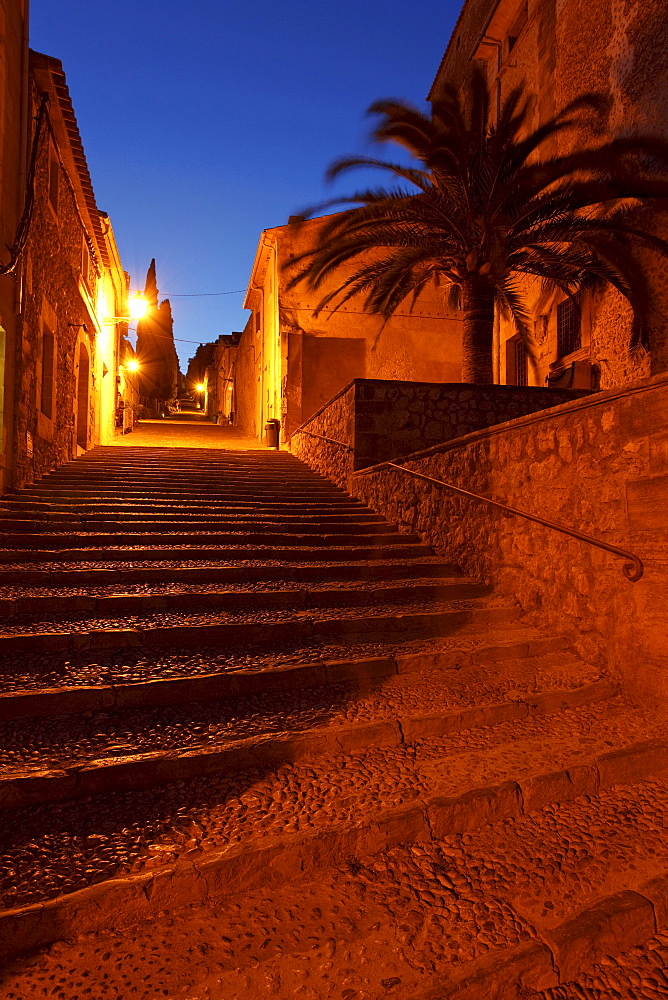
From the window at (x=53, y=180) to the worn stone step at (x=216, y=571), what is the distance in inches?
246

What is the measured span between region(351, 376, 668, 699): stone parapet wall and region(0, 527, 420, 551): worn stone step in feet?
3.78

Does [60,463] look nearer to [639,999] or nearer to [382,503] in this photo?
[382,503]

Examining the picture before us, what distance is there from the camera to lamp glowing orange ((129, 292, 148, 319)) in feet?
44.9

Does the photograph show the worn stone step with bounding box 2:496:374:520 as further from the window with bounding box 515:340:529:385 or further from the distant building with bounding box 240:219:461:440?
the distant building with bounding box 240:219:461:440

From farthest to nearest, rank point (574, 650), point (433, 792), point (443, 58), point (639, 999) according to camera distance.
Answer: point (443, 58), point (574, 650), point (433, 792), point (639, 999)

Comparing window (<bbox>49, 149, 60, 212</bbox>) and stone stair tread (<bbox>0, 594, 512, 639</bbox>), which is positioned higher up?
window (<bbox>49, 149, 60, 212</bbox>)

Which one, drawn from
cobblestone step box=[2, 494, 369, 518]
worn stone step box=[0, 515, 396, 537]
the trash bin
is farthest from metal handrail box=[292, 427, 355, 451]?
the trash bin

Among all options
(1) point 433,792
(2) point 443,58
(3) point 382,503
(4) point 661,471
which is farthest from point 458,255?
(2) point 443,58

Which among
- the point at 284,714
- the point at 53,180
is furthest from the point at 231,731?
the point at 53,180

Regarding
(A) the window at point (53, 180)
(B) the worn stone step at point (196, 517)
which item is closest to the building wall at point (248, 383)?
(A) the window at point (53, 180)

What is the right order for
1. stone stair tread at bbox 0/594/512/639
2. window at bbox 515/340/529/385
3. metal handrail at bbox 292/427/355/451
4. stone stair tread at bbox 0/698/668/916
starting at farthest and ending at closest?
1. window at bbox 515/340/529/385
2. metal handrail at bbox 292/427/355/451
3. stone stair tread at bbox 0/594/512/639
4. stone stair tread at bbox 0/698/668/916

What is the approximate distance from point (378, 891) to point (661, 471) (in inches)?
107

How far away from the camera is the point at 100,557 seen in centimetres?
531

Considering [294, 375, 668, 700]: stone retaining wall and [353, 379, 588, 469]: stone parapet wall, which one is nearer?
[294, 375, 668, 700]: stone retaining wall
